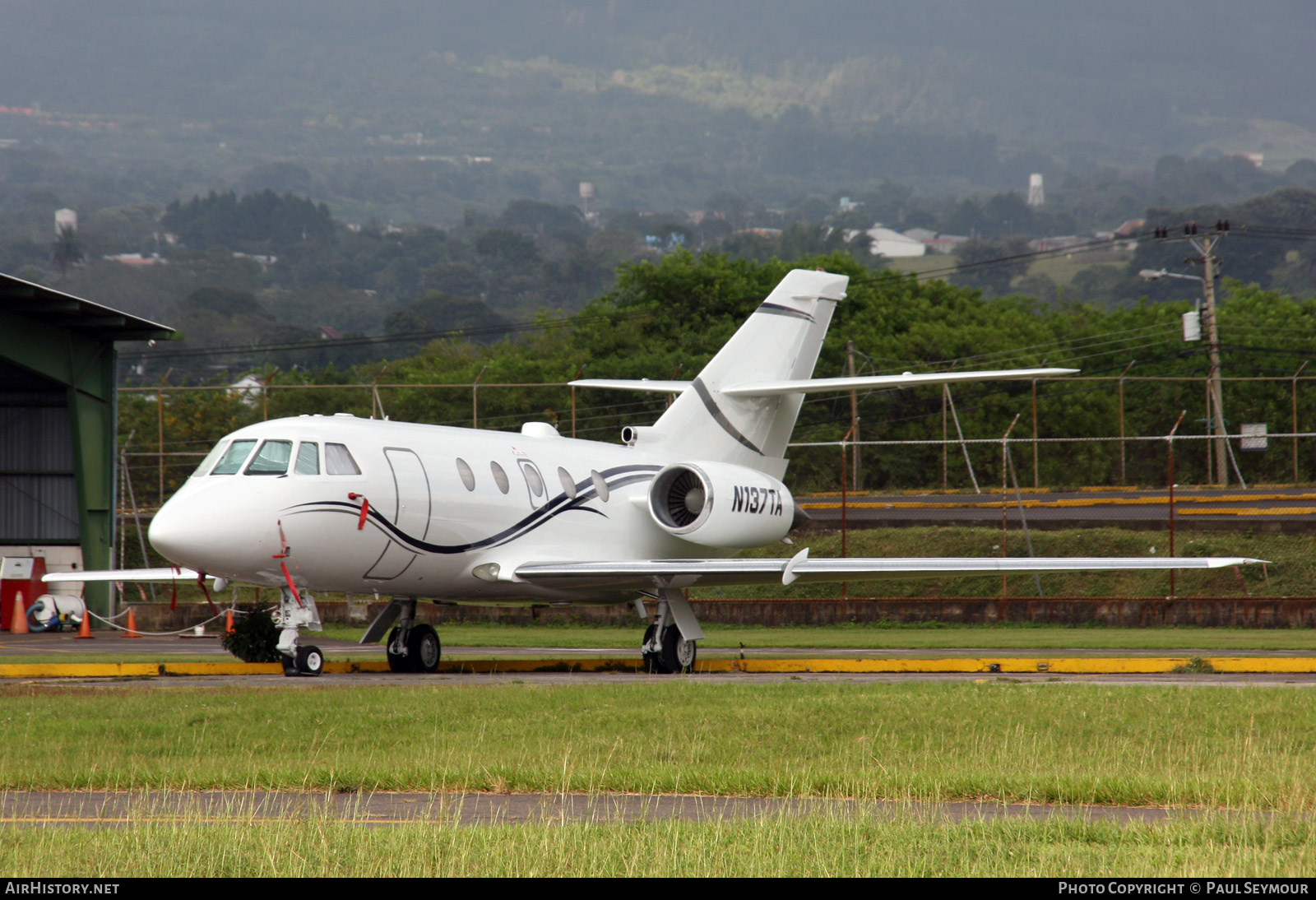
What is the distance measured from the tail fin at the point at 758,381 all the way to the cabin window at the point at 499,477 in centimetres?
401

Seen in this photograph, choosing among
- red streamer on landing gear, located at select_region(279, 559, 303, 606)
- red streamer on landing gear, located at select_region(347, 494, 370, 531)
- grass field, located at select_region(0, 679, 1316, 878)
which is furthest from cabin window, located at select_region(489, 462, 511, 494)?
grass field, located at select_region(0, 679, 1316, 878)

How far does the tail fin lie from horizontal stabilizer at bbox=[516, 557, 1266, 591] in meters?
4.03

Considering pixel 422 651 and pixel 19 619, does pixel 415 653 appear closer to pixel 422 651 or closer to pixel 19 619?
pixel 422 651

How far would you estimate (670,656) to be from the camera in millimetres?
19438

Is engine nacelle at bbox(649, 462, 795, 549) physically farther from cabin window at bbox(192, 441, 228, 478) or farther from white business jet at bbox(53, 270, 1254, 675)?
cabin window at bbox(192, 441, 228, 478)

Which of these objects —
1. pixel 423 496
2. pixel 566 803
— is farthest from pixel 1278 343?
pixel 566 803

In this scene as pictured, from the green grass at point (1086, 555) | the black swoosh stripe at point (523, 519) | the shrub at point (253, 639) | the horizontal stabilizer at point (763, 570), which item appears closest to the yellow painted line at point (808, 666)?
the shrub at point (253, 639)

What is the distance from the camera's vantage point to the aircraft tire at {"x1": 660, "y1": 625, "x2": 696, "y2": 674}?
1941 cm

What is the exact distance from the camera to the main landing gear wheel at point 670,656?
63.6ft

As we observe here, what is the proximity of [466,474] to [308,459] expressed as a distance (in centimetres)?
239

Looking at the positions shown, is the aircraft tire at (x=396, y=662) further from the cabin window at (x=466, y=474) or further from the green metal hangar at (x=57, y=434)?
the green metal hangar at (x=57, y=434)

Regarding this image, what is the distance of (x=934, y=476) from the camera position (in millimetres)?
52844

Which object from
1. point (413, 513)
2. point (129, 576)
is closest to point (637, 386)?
point (413, 513)

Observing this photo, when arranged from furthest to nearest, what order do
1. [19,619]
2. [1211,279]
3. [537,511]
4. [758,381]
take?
1. [1211,279]
2. [19,619]
3. [758,381]
4. [537,511]
